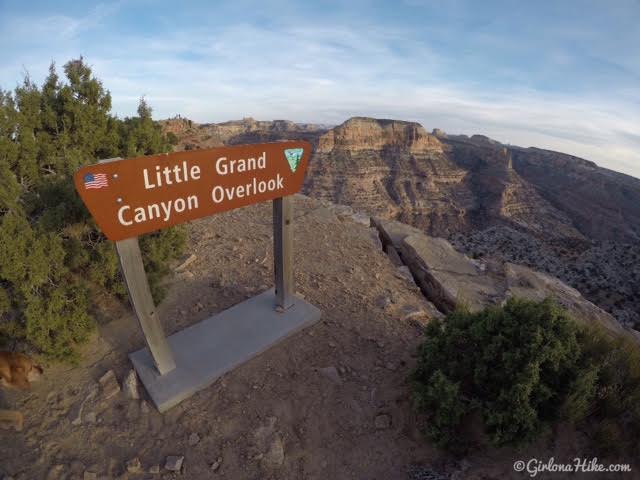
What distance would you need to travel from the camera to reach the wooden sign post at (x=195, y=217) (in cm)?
235

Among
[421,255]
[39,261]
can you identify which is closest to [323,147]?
[421,255]

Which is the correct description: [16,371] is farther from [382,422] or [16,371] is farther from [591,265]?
[591,265]

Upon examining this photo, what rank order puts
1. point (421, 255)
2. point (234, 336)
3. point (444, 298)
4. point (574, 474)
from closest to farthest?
point (574, 474) → point (234, 336) → point (444, 298) → point (421, 255)

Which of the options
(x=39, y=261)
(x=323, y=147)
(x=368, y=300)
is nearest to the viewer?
(x=39, y=261)

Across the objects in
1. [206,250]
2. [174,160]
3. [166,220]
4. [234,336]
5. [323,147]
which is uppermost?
[323,147]

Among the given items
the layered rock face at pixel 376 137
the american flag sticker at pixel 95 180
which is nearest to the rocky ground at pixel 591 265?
the american flag sticker at pixel 95 180

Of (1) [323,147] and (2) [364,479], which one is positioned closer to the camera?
(2) [364,479]

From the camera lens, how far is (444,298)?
18.9 feet

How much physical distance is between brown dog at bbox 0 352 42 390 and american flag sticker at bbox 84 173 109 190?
7.58 ft

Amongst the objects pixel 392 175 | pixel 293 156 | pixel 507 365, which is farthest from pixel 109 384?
pixel 392 175

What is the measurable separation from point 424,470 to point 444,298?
3542 mm

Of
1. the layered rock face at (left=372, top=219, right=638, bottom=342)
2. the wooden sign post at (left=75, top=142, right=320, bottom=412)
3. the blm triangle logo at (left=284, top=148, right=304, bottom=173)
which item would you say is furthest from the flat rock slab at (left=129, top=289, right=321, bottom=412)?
the layered rock face at (left=372, top=219, right=638, bottom=342)

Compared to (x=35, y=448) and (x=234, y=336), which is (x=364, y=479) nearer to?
(x=234, y=336)

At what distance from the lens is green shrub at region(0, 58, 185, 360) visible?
121 inches
